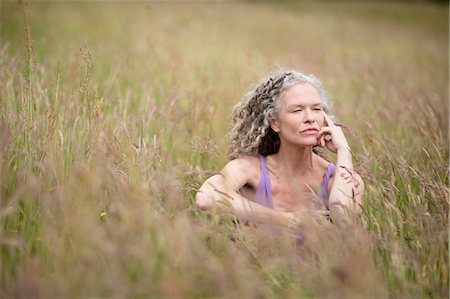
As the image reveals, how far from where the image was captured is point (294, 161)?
3.09 meters

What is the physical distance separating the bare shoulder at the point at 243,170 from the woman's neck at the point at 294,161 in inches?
5.8

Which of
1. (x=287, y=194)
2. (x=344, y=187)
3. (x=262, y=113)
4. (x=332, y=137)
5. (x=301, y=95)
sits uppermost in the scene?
(x=301, y=95)

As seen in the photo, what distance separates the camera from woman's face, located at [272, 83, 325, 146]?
115 inches

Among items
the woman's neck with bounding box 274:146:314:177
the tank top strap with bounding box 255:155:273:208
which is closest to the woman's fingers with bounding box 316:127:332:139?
the woman's neck with bounding box 274:146:314:177

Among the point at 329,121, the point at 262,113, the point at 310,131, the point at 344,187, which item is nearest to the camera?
the point at 344,187

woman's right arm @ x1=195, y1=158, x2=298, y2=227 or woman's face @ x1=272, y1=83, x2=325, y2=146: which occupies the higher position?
woman's face @ x1=272, y1=83, x2=325, y2=146

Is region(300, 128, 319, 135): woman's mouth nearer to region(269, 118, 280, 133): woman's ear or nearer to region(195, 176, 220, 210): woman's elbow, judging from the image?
region(269, 118, 280, 133): woman's ear

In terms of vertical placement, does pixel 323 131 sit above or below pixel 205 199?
above

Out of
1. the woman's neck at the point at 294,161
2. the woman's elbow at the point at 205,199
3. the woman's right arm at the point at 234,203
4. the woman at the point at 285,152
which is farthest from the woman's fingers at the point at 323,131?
the woman's elbow at the point at 205,199

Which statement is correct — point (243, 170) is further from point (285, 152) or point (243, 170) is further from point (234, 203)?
point (234, 203)

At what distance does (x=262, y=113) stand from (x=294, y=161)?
361 mm

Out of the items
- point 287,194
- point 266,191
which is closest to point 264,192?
point 266,191

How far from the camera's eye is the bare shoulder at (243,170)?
2.95 meters

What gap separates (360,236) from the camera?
2.00m
